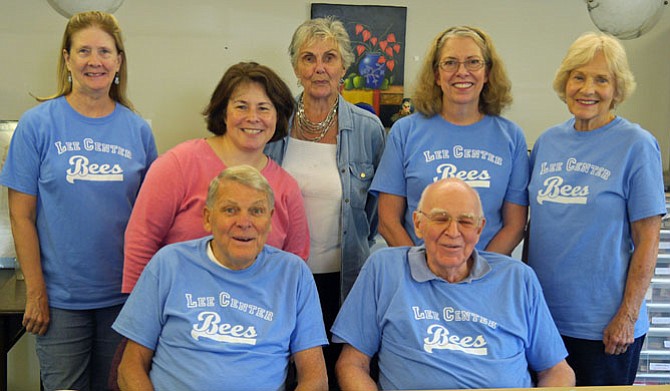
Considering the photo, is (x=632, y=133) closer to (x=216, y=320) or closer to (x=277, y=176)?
(x=277, y=176)

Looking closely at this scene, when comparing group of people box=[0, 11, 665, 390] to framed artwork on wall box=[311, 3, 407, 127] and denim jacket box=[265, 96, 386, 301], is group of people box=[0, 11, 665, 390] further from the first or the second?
framed artwork on wall box=[311, 3, 407, 127]

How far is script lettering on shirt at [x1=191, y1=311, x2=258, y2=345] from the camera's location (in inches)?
68.0

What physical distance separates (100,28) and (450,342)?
135 cm

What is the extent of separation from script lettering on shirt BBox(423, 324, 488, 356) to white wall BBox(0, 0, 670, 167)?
2005mm

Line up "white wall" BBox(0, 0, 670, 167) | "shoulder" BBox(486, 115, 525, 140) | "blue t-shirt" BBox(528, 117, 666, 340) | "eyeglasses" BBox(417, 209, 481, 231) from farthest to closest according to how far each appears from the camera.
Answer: "white wall" BBox(0, 0, 670, 167) → "shoulder" BBox(486, 115, 525, 140) → "blue t-shirt" BBox(528, 117, 666, 340) → "eyeglasses" BBox(417, 209, 481, 231)

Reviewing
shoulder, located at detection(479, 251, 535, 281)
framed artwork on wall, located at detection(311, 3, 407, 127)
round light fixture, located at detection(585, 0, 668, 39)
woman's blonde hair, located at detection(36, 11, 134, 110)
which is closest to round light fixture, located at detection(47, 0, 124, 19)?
woman's blonde hair, located at detection(36, 11, 134, 110)

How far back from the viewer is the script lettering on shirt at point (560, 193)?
199 centimetres


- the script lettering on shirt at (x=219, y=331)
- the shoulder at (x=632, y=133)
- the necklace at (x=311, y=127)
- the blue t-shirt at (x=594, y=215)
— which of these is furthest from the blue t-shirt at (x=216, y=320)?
the shoulder at (x=632, y=133)

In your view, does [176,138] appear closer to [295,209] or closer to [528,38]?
[295,209]

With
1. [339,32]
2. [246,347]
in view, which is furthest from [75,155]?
[339,32]

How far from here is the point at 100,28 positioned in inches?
81.4

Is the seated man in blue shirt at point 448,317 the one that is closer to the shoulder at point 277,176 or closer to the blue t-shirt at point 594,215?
the blue t-shirt at point 594,215

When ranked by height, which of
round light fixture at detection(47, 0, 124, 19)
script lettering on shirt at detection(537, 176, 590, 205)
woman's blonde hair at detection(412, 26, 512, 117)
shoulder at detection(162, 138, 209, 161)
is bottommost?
script lettering on shirt at detection(537, 176, 590, 205)

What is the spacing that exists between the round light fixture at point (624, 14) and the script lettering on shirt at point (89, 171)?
1.73 meters
